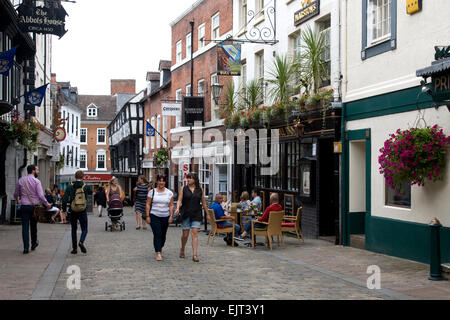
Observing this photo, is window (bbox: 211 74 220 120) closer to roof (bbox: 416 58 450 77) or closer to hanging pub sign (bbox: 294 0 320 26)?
hanging pub sign (bbox: 294 0 320 26)

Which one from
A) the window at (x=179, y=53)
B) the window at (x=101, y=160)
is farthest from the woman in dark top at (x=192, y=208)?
the window at (x=101, y=160)

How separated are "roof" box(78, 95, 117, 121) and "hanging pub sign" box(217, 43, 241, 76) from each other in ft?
193

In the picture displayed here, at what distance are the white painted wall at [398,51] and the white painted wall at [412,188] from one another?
2.26 feet

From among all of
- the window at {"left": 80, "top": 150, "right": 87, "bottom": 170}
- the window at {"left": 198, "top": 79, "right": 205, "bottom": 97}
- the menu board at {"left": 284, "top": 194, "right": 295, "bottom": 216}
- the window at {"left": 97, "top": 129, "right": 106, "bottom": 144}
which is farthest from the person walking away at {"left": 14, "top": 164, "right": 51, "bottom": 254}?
the window at {"left": 97, "top": 129, "right": 106, "bottom": 144}

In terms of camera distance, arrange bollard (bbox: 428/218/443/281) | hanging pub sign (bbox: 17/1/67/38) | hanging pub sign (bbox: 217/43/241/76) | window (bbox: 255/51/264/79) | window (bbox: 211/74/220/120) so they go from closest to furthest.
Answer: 1. bollard (bbox: 428/218/443/281)
2. hanging pub sign (bbox: 17/1/67/38)
3. hanging pub sign (bbox: 217/43/241/76)
4. window (bbox: 255/51/264/79)
5. window (bbox: 211/74/220/120)

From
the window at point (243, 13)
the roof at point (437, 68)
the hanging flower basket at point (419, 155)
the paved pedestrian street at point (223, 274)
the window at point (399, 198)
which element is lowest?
the paved pedestrian street at point (223, 274)

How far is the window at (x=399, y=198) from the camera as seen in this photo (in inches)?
476

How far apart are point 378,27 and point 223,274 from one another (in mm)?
7106

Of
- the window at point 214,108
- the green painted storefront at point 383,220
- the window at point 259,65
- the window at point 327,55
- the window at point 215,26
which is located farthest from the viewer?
the window at point 215,26

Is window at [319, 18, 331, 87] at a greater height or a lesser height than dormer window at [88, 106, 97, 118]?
lesser

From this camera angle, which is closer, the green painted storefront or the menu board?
the green painted storefront

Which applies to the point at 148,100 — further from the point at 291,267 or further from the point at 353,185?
the point at 291,267

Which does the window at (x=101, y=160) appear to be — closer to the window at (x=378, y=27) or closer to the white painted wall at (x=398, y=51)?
the white painted wall at (x=398, y=51)

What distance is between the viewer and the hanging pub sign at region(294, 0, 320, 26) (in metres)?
16.3
